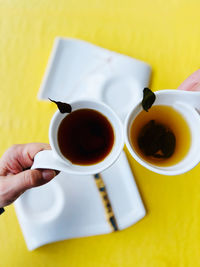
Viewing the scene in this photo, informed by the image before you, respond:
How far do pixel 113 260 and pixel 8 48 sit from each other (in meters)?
0.90

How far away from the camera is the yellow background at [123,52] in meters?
0.83

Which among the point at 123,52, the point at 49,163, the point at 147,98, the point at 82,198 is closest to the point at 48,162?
the point at 49,163

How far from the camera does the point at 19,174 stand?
1.98 feet

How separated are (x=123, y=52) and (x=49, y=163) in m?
0.61

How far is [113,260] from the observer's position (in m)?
0.83

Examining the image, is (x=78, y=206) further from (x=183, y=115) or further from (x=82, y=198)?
(x=183, y=115)

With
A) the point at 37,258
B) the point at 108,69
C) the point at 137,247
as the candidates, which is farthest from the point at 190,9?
the point at 37,258

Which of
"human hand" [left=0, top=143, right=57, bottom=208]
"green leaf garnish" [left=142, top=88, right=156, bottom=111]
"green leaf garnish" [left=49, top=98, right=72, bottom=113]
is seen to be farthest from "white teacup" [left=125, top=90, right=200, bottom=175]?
"human hand" [left=0, top=143, right=57, bottom=208]

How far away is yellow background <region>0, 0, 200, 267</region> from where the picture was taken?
2.72 ft

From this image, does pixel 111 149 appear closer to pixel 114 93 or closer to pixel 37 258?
pixel 114 93

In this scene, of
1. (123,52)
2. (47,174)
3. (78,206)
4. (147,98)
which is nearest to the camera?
(147,98)

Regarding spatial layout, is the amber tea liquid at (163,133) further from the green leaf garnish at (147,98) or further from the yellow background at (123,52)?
the yellow background at (123,52)

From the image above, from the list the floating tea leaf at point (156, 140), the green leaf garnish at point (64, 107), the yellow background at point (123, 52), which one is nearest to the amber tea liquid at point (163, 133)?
the floating tea leaf at point (156, 140)

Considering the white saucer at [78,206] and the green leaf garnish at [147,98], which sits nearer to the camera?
the green leaf garnish at [147,98]
